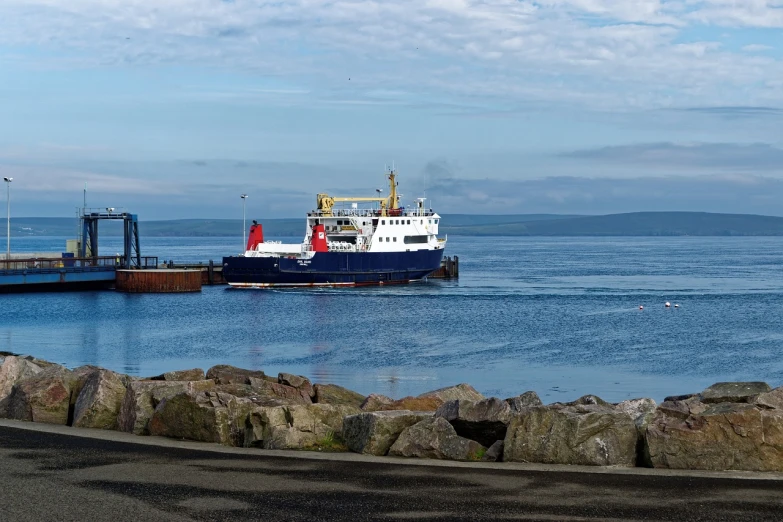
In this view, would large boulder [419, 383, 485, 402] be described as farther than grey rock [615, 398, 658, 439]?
Yes

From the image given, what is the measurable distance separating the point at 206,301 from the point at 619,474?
48.8 meters

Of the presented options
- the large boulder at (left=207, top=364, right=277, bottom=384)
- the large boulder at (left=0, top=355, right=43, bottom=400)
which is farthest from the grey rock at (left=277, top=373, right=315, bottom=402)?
the large boulder at (left=0, top=355, right=43, bottom=400)

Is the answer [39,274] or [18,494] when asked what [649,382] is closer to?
[18,494]

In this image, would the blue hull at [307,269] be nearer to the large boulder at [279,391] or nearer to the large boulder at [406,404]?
the large boulder at [279,391]

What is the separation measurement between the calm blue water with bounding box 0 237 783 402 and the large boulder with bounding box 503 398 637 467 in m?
13.0

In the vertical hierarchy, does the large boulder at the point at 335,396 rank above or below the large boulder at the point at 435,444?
below

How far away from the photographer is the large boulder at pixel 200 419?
33.3 ft

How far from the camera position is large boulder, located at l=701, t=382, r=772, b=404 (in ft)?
36.0

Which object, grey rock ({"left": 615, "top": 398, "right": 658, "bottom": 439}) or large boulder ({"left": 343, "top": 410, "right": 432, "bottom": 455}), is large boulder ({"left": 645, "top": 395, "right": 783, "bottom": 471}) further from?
large boulder ({"left": 343, "top": 410, "right": 432, "bottom": 455})

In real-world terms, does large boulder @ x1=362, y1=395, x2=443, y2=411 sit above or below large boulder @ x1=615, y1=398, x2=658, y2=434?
below

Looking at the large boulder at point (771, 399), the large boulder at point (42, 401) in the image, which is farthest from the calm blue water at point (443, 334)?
the large boulder at point (42, 401)

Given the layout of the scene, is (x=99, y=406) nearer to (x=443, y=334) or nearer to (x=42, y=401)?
(x=42, y=401)

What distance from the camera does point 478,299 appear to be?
56938 mm

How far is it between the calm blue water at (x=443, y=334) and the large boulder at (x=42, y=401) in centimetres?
1261
